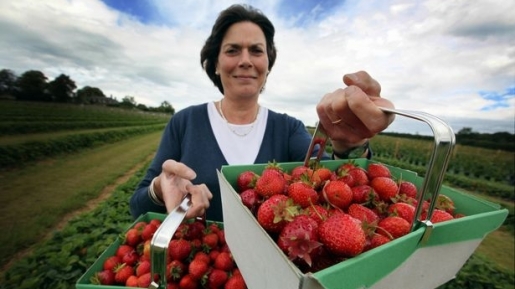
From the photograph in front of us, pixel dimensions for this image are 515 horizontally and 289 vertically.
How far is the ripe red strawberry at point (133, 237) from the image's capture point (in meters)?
1.38

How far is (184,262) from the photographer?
1234 millimetres

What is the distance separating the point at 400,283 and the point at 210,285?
83cm

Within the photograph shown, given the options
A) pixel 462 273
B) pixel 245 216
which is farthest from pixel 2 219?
pixel 462 273

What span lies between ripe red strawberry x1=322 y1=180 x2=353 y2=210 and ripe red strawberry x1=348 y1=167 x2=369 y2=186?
147mm

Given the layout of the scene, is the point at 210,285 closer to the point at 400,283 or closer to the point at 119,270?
the point at 119,270

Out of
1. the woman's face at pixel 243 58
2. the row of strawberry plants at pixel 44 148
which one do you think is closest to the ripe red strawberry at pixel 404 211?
the woman's face at pixel 243 58

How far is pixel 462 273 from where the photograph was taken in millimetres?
3180

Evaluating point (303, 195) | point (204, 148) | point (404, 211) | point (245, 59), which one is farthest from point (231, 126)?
point (404, 211)

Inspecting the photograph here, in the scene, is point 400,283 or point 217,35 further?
point 217,35

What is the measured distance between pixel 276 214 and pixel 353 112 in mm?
469

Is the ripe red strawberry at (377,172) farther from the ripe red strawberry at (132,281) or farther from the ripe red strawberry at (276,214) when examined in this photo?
the ripe red strawberry at (132,281)

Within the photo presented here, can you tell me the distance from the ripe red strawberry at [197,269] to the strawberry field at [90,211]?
6.47ft

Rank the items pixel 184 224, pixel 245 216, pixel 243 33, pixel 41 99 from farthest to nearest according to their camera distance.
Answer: pixel 41 99 < pixel 243 33 < pixel 184 224 < pixel 245 216

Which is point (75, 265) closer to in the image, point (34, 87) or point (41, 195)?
point (41, 195)
